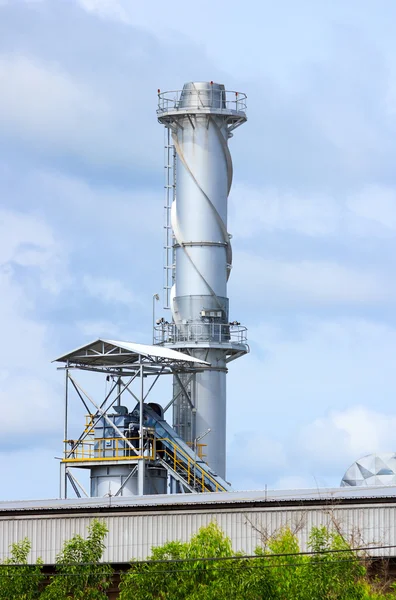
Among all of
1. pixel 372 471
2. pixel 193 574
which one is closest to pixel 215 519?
pixel 193 574

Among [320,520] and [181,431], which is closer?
[320,520]

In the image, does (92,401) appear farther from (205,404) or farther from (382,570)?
(382,570)

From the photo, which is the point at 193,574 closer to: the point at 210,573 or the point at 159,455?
the point at 210,573

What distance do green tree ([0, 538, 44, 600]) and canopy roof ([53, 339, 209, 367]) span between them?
20.3 m

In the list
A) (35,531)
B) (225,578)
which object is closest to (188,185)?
(35,531)

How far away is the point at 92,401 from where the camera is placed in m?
74.9

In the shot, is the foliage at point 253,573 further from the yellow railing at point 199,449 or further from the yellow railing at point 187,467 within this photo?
the yellow railing at point 199,449

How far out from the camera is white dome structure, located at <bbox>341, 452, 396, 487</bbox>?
7100 centimetres

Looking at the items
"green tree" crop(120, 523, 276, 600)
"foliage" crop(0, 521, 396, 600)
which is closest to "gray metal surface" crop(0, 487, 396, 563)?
"foliage" crop(0, 521, 396, 600)

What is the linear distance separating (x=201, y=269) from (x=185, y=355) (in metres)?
5.01

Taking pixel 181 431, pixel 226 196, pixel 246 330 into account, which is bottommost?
pixel 181 431

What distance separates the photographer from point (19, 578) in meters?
52.8

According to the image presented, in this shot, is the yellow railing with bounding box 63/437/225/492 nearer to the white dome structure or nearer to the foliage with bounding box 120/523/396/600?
the white dome structure

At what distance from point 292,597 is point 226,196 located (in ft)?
112
